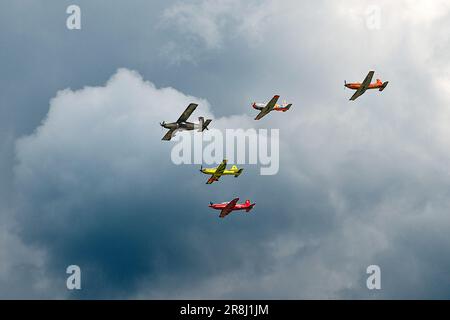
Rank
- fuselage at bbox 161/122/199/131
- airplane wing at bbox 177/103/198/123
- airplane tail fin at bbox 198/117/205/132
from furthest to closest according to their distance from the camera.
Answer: airplane tail fin at bbox 198/117/205/132, fuselage at bbox 161/122/199/131, airplane wing at bbox 177/103/198/123

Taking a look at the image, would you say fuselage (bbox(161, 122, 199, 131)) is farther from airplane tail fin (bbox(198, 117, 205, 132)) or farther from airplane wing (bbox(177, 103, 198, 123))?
airplane wing (bbox(177, 103, 198, 123))

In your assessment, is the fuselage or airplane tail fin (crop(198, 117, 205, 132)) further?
airplane tail fin (crop(198, 117, 205, 132))

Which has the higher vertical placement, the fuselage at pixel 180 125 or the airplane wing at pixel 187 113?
the airplane wing at pixel 187 113

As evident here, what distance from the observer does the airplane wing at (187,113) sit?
191375 millimetres

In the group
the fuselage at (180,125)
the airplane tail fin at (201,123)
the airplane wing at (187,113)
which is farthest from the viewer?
the airplane tail fin at (201,123)

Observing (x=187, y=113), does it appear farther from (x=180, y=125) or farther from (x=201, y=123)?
(x=201, y=123)

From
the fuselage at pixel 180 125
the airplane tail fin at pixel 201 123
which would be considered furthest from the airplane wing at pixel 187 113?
the airplane tail fin at pixel 201 123

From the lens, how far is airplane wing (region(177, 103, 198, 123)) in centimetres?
19138

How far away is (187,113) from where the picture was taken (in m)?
193

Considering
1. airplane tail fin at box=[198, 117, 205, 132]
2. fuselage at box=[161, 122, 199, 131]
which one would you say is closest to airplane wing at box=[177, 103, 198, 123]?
fuselage at box=[161, 122, 199, 131]

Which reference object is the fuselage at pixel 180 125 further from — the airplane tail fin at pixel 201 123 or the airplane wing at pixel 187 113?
the airplane wing at pixel 187 113

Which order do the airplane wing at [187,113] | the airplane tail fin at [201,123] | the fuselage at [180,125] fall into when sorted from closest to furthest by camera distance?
1. the airplane wing at [187,113]
2. the fuselage at [180,125]
3. the airplane tail fin at [201,123]
